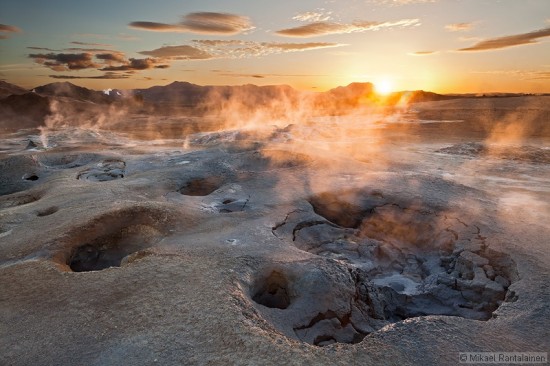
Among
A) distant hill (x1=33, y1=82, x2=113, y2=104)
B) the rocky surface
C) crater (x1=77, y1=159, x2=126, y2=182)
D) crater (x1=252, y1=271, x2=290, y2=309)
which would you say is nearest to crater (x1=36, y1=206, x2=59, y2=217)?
the rocky surface

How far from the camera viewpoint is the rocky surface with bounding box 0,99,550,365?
3420 mm

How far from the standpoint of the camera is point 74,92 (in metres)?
51.7

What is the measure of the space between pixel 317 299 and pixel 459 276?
2429mm

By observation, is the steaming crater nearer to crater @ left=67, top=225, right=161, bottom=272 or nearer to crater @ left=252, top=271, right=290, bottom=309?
crater @ left=252, top=271, right=290, bottom=309

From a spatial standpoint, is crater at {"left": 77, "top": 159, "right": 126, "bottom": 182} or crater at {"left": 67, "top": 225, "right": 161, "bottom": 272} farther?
crater at {"left": 77, "top": 159, "right": 126, "bottom": 182}

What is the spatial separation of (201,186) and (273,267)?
4.99 m

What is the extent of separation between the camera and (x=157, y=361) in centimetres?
312

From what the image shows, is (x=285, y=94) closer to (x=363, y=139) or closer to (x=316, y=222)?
(x=363, y=139)

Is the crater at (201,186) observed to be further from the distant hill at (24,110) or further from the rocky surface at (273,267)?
the distant hill at (24,110)

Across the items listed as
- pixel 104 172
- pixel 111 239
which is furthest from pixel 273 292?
pixel 104 172

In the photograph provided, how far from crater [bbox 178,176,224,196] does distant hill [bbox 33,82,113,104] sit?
4676 cm

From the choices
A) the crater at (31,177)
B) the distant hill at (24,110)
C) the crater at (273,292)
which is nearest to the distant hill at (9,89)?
the distant hill at (24,110)

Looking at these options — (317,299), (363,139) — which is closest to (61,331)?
(317,299)

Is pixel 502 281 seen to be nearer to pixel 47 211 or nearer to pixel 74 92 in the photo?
pixel 47 211
